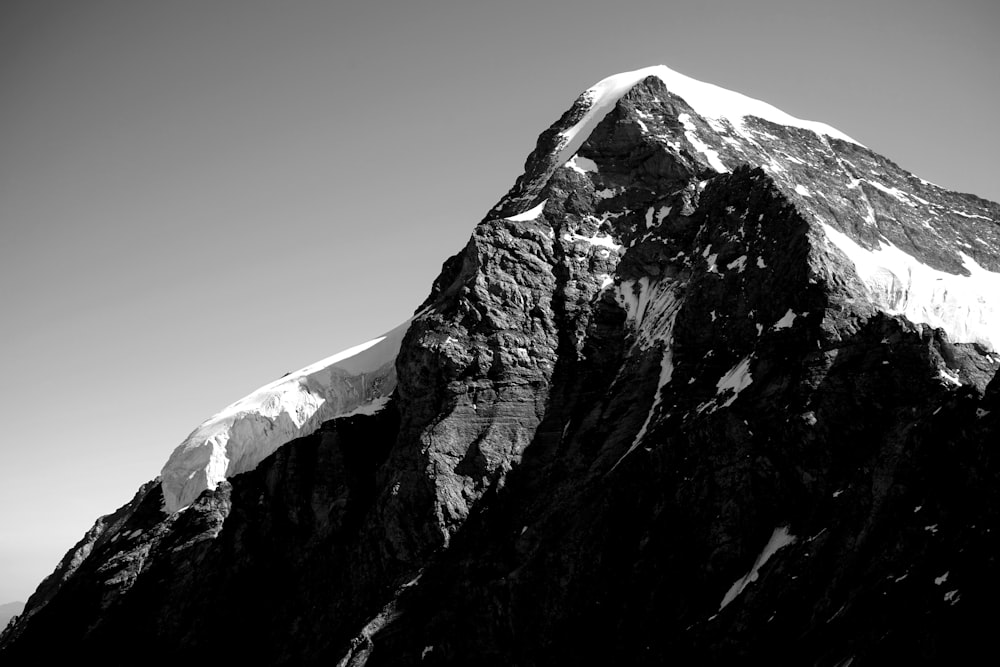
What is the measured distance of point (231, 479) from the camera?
121312 mm

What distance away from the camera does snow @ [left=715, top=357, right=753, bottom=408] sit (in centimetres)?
8656

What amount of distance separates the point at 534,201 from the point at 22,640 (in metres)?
68.3

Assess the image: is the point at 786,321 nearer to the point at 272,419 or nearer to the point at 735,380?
the point at 735,380

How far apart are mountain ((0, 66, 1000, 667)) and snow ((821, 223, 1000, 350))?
1.36 feet

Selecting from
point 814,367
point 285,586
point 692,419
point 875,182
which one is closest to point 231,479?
point 285,586

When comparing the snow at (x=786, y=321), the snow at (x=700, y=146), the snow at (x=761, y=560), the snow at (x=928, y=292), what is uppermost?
the snow at (x=700, y=146)

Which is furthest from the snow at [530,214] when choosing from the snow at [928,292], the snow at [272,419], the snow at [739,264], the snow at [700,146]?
the snow at [928,292]

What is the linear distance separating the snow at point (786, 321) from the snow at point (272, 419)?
48361mm

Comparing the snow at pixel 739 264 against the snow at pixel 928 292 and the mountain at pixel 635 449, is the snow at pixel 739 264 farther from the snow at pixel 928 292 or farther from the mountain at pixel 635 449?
the snow at pixel 928 292

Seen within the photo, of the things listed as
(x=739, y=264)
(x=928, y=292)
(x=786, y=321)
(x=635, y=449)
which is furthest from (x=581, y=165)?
(x=635, y=449)

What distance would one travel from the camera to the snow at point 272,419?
12925 centimetres

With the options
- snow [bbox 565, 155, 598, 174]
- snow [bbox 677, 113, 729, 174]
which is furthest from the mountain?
snow [bbox 565, 155, 598, 174]

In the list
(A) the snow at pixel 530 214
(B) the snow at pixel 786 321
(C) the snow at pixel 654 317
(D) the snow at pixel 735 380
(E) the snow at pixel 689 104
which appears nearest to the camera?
(D) the snow at pixel 735 380

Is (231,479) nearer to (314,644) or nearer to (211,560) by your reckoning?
(211,560)
